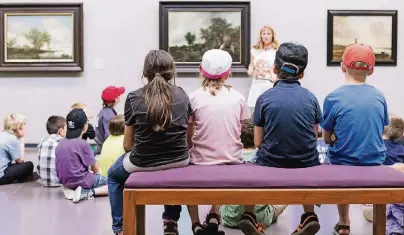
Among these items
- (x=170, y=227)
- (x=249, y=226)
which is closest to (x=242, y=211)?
(x=170, y=227)

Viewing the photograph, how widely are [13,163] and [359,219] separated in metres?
5.24

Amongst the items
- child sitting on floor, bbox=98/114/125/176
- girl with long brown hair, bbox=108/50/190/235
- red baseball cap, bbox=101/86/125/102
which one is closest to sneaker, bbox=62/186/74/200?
child sitting on floor, bbox=98/114/125/176

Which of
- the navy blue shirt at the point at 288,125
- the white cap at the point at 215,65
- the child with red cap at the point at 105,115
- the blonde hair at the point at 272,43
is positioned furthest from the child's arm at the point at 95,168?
the blonde hair at the point at 272,43

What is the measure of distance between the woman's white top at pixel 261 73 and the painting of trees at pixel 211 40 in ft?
2.46

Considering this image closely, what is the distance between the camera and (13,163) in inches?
355

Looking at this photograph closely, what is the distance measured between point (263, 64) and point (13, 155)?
5.37 metres

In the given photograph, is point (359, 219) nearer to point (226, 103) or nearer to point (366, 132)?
point (366, 132)

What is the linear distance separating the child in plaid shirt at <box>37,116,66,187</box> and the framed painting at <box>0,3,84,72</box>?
14.1ft

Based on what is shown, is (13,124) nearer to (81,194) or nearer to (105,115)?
(105,115)

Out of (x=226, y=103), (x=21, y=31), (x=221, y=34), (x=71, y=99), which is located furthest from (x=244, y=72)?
(x=226, y=103)

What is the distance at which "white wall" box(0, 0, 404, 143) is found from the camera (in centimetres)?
1283

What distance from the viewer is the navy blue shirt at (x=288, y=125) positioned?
16.3 feet

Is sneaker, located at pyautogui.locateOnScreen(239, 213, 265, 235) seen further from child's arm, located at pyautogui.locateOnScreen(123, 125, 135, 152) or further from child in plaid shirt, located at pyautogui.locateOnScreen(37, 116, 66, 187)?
child in plaid shirt, located at pyautogui.locateOnScreen(37, 116, 66, 187)

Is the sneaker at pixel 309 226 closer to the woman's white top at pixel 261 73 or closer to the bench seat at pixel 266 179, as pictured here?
the bench seat at pixel 266 179
